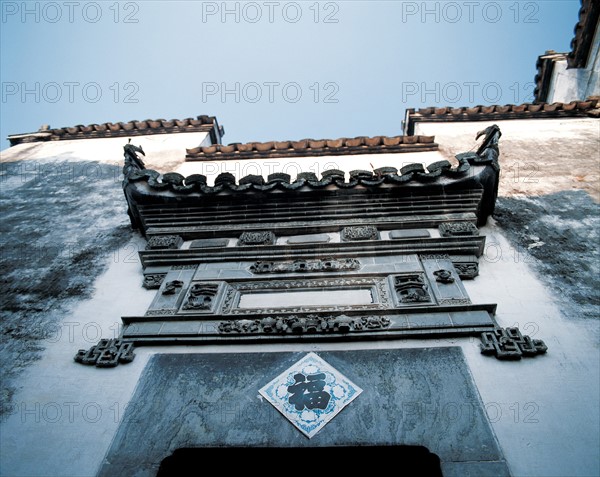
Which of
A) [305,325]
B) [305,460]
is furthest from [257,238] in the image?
[305,460]

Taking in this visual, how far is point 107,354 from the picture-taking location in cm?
419

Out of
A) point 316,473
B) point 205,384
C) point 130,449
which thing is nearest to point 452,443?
point 316,473

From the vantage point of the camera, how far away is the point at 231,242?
575 cm

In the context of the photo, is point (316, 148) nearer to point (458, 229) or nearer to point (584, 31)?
point (458, 229)

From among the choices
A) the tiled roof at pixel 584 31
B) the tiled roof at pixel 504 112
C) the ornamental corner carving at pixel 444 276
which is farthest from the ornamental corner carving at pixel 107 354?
the tiled roof at pixel 584 31

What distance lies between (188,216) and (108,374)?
7.56ft

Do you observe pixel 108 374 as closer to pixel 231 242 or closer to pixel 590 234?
pixel 231 242

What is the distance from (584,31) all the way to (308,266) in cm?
937

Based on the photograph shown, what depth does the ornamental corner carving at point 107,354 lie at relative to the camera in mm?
4109

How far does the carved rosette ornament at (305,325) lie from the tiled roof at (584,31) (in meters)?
9.73

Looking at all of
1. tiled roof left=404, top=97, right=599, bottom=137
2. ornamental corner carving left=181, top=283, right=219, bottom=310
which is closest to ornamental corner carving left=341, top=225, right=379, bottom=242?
ornamental corner carving left=181, top=283, right=219, bottom=310

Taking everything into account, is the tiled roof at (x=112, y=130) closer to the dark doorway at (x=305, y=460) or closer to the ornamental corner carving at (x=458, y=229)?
the ornamental corner carving at (x=458, y=229)

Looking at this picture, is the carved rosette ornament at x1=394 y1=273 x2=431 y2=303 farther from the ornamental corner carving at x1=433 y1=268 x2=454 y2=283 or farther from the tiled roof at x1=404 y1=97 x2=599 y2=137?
the tiled roof at x1=404 y1=97 x2=599 y2=137

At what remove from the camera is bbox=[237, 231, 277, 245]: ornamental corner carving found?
5607 mm
